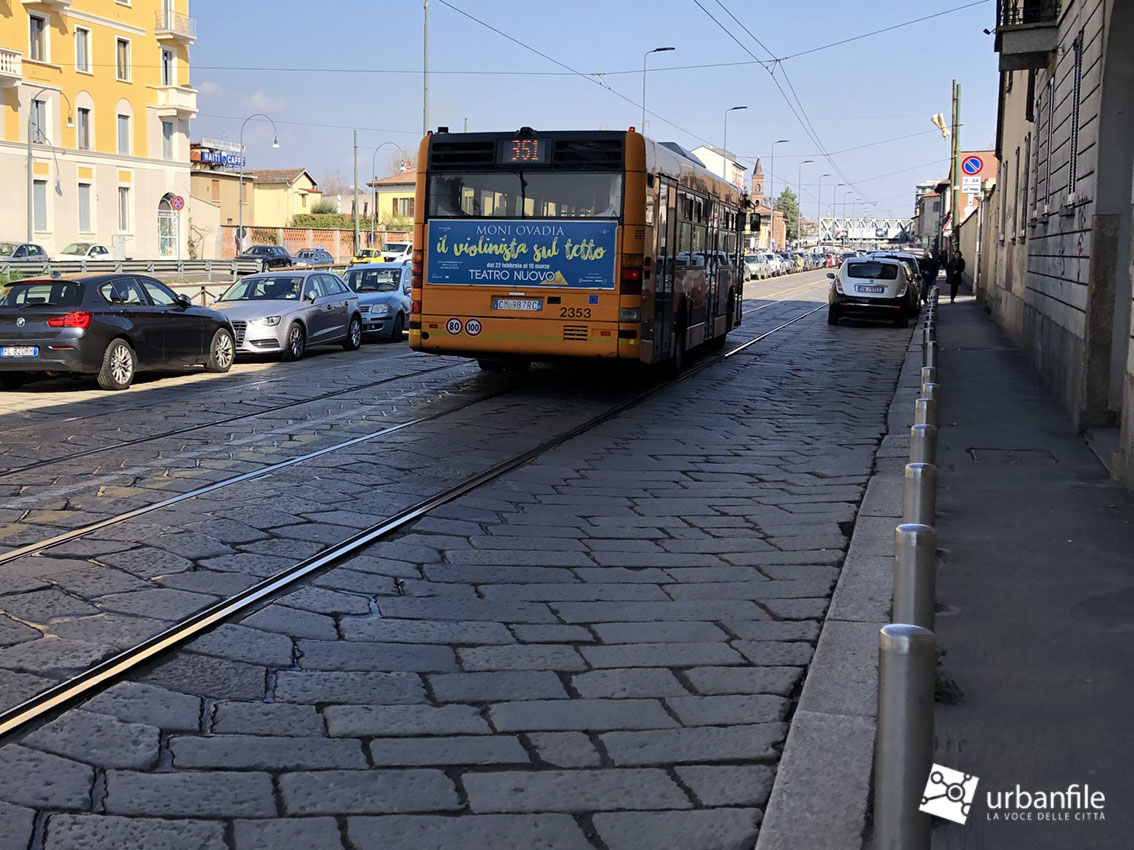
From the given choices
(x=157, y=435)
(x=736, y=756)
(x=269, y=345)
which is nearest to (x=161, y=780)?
(x=736, y=756)

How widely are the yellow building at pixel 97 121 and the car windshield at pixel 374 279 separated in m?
29.2

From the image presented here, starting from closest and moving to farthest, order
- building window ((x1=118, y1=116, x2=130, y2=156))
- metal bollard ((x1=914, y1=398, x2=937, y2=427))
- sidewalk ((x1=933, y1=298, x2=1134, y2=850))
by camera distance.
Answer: sidewalk ((x1=933, y1=298, x2=1134, y2=850)), metal bollard ((x1=914, y1=398, x2=937, y2=427)), building window ((x1=118, y1=116, x2=130, y2=156))

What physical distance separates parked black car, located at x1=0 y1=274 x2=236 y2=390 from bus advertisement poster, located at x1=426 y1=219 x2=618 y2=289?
3.57 metres

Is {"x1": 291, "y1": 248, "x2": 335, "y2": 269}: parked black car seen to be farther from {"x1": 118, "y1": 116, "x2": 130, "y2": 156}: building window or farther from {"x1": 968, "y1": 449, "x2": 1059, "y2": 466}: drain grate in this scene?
{"x1": 968, "y1": 449, "x2": 1059, "y2": 466}: drain grate

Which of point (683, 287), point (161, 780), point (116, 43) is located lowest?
point (161, 780)

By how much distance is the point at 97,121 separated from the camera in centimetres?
5338

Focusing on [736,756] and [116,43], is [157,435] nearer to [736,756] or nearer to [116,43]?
[736,756]

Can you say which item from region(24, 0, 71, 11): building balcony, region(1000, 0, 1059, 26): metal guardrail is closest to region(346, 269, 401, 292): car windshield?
region(1000, 0, 1059, 26): metal guardrail

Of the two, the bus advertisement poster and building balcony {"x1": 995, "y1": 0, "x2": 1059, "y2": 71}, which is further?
building balcony {"x1": 995, "y1": 0, "x2": 1059, "y2": 71}

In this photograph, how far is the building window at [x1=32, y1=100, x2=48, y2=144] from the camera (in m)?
50.1

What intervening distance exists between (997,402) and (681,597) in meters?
8.53

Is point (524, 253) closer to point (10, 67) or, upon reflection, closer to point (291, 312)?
point (291, 312)

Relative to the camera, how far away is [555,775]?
12.3 ft

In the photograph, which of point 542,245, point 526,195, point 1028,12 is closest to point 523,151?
point 526,195
